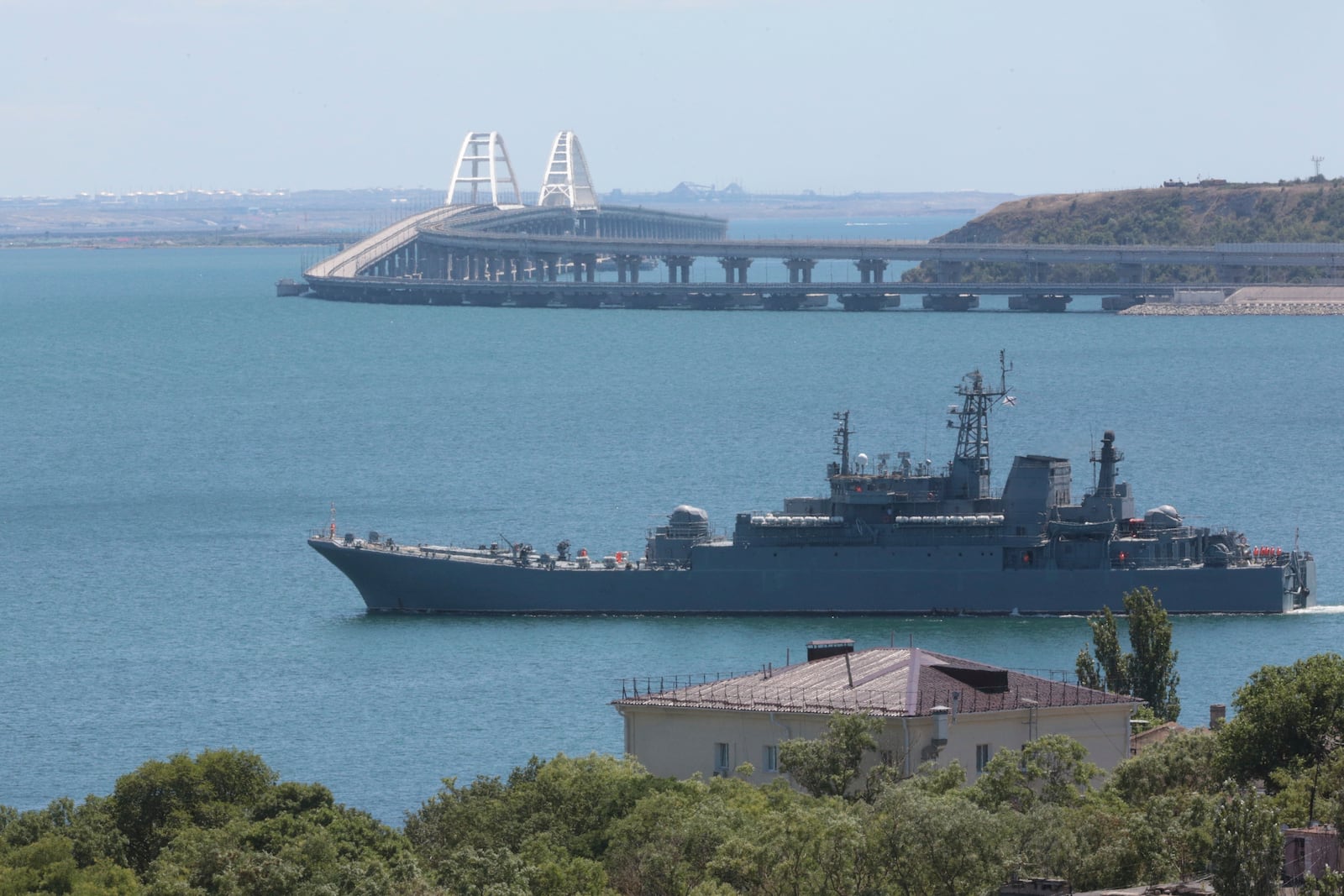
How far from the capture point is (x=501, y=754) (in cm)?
4450

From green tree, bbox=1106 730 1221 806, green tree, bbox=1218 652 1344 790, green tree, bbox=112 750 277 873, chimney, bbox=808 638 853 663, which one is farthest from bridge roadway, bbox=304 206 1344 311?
green tree, bbox=1218 652 1344 790

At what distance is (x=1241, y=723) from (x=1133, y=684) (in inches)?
434

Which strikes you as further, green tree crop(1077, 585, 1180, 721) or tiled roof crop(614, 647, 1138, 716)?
green tree crop(1077, 585, 1180, 721)

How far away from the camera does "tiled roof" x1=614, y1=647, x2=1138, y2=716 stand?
1347 inches

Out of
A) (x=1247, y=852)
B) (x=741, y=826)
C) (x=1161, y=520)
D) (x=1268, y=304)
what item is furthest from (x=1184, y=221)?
(x=1247, y=852)

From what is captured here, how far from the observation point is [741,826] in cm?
2925

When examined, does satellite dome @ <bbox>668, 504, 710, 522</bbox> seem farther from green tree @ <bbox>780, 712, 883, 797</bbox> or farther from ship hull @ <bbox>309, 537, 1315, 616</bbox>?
green tree @ <bbox>780, 712, 883, 797</bbox>

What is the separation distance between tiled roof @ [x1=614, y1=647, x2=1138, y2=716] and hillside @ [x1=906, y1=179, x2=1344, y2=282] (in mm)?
138696

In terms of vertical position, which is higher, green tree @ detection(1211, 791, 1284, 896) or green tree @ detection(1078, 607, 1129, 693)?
green tree @ detection(1211, 791, 1284, 896)

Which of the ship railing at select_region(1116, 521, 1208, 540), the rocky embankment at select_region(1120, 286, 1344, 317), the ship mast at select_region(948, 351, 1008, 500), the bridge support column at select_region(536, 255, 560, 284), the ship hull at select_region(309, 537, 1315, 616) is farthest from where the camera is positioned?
the bridge support column at select_region(536, 255, 560, 284)

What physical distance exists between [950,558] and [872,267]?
114427 millimetres

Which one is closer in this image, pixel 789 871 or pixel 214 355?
pixel 789 871

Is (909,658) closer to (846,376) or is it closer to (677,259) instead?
(846,376)

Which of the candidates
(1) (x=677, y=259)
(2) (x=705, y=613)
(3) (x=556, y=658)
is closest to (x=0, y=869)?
(3) (x=556, y=658)
